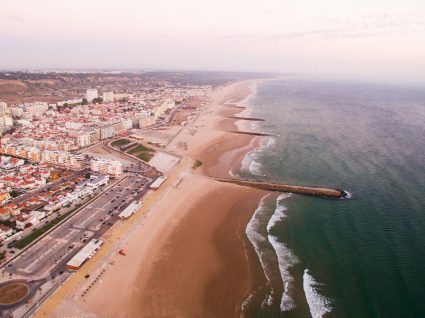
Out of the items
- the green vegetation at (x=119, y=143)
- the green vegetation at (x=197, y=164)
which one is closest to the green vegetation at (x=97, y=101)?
the green vegetation at (x=119, y=143)

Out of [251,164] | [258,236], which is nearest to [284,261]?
[258,236]

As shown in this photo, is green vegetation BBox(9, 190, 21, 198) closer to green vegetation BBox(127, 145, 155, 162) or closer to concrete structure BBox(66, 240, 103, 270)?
concrete structure BBox(66, 240, 103, 270)

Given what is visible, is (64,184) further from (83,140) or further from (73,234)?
(83,140)

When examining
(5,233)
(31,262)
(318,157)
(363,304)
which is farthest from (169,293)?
(318,157)

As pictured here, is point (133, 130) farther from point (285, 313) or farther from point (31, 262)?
point (285, 313)

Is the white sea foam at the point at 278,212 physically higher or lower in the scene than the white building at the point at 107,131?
lower

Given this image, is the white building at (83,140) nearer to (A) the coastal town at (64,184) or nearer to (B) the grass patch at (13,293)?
(A) the coastal town at (64,184)
